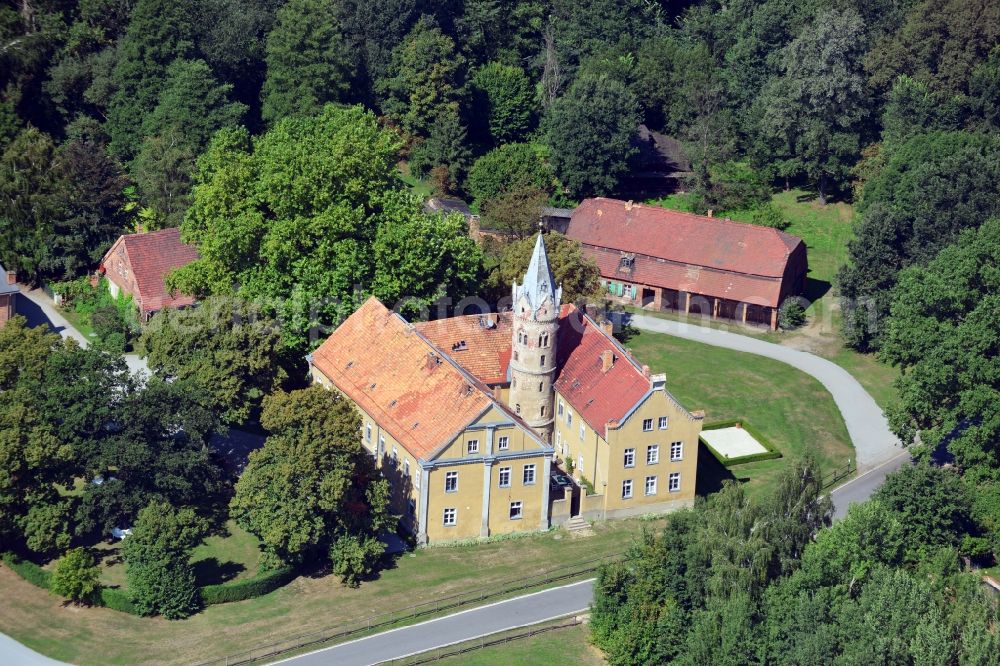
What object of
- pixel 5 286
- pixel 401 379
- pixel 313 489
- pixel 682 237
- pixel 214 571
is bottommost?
pixel 214 571

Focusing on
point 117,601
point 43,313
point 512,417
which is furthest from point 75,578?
point 43,313

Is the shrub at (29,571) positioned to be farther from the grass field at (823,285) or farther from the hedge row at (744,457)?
the grass field at (823,285)

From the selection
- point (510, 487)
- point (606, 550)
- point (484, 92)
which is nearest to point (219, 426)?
point (510, 487)

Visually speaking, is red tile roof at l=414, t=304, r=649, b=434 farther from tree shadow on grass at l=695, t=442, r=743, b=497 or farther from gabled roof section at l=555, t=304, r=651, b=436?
tree shadow on grass at l=695, t=442, r=743, b=497

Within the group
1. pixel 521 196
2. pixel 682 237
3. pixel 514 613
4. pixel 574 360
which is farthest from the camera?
pixel 521 196

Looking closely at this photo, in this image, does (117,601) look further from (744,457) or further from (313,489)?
(744,457)

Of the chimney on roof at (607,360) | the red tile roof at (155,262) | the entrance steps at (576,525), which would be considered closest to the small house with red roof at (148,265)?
the red tile roof at (155,262)
